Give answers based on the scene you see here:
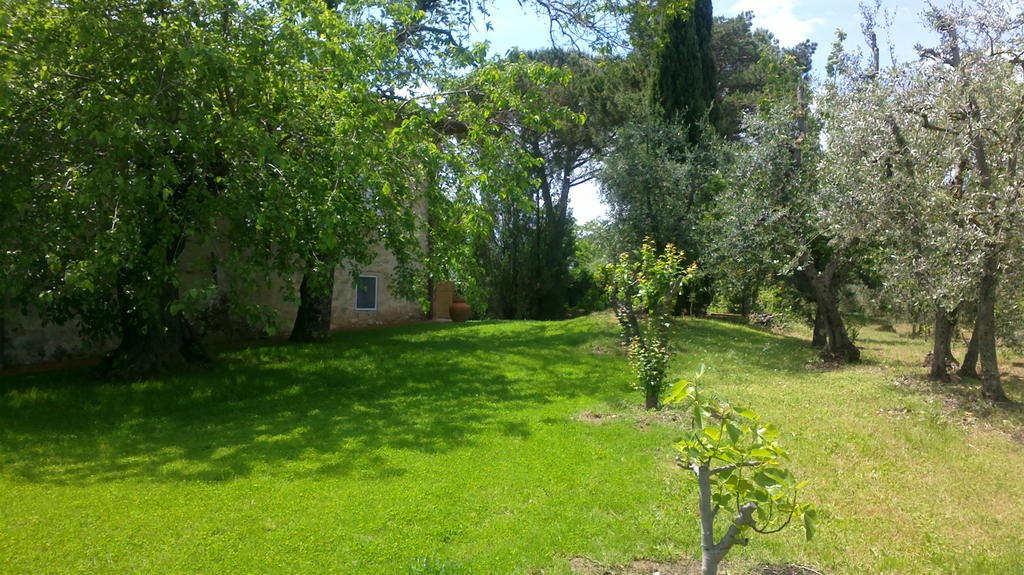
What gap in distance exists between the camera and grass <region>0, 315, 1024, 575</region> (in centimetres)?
453

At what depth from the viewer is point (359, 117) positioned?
32.2 feet

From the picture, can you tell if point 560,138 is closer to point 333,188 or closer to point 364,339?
point 364,339

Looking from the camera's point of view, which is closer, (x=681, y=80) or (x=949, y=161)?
(x=949, y=161)

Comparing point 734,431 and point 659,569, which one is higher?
point 734,431

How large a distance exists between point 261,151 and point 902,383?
10.6 m

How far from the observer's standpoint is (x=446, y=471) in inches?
250

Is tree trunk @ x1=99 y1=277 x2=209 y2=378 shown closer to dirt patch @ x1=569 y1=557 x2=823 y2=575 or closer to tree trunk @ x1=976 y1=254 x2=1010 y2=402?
dirt patch @ x1=569 y1=557 x2=823 y2=575

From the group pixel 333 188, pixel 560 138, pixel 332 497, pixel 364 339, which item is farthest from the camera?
pixel 560 138

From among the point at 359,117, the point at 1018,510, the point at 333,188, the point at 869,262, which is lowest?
the point at 1018,510

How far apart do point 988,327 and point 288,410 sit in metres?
9.71

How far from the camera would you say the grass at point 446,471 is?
4.53 meters

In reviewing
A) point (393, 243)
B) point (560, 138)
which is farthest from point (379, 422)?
point (560, 138)

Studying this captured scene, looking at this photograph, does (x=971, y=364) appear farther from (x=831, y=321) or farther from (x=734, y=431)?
(x=734, y=431)

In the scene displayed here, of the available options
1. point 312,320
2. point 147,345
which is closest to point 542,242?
point 312,320
